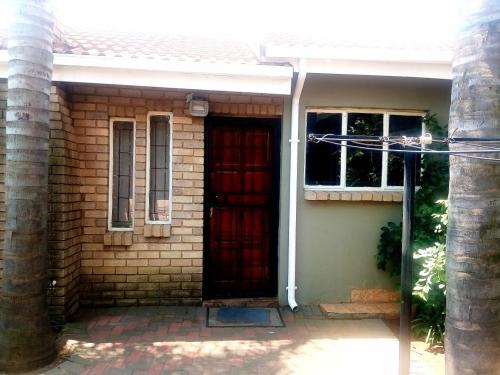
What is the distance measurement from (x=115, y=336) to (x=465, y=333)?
3.35 m

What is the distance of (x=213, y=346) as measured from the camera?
3.89 meters

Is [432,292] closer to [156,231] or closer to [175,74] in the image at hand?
[156,231]

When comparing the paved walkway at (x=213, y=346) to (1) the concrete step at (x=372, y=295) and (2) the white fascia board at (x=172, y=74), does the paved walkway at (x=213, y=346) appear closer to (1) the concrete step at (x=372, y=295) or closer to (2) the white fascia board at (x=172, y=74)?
(1) the concrete step at (x=372, y=295)

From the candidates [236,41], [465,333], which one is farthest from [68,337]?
[236,41]

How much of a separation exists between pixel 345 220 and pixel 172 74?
287cm

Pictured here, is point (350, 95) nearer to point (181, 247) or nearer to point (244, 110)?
point (244, 110)

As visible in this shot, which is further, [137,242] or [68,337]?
[137,242]

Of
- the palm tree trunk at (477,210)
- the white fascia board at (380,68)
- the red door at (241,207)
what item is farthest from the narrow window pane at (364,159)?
the palm tree trunk at (477,210)

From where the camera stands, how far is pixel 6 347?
3.26m

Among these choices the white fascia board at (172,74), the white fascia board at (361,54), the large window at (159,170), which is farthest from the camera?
the large window at (159,170)

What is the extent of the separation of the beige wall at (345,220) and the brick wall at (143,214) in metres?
0.86

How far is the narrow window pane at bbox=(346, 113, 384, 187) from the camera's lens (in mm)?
5168

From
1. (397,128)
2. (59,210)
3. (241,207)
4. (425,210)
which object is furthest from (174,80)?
(425,210)

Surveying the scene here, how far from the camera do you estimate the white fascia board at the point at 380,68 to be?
4.52 m
